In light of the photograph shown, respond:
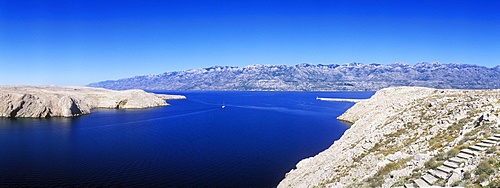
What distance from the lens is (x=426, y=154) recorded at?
2494cm

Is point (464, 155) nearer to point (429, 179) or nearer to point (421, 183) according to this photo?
point (429, 179)

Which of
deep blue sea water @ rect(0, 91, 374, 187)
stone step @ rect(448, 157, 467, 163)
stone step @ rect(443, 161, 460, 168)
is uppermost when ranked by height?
stone step @ rect(448, 157, 467, 163)

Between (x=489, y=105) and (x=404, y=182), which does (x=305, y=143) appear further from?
(x=404, y=182)

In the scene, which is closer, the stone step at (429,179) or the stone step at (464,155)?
the stone step at (429,179)

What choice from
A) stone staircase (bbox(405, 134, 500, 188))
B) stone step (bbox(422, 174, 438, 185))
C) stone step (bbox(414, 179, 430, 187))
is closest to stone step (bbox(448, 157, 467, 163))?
stone staircase (bbox(405, 134, 500, 188))

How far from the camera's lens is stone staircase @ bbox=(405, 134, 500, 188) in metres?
19.2

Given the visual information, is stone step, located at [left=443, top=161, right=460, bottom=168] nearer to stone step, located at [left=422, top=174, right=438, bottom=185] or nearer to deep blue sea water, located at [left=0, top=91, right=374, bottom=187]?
stone step, located at [left=422, top=174, right=438, bottom=185]

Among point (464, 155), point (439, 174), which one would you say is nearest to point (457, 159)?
point (464, 155)

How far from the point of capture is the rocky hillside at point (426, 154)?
1895cm

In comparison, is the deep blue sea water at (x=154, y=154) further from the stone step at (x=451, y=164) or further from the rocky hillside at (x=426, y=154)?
the stone step at (x=451, y=164)

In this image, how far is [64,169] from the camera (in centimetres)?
4547

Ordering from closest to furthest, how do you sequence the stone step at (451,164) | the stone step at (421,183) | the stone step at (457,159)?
the stone step at (421,183)
the stone step at (451,164)
the stone step at (457,159)

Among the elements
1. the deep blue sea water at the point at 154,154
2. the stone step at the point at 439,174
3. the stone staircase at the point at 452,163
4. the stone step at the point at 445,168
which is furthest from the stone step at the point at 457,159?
the deep blue sea water at the point at 154,154

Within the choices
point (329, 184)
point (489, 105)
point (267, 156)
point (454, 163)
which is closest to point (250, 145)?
point (267, 156)
